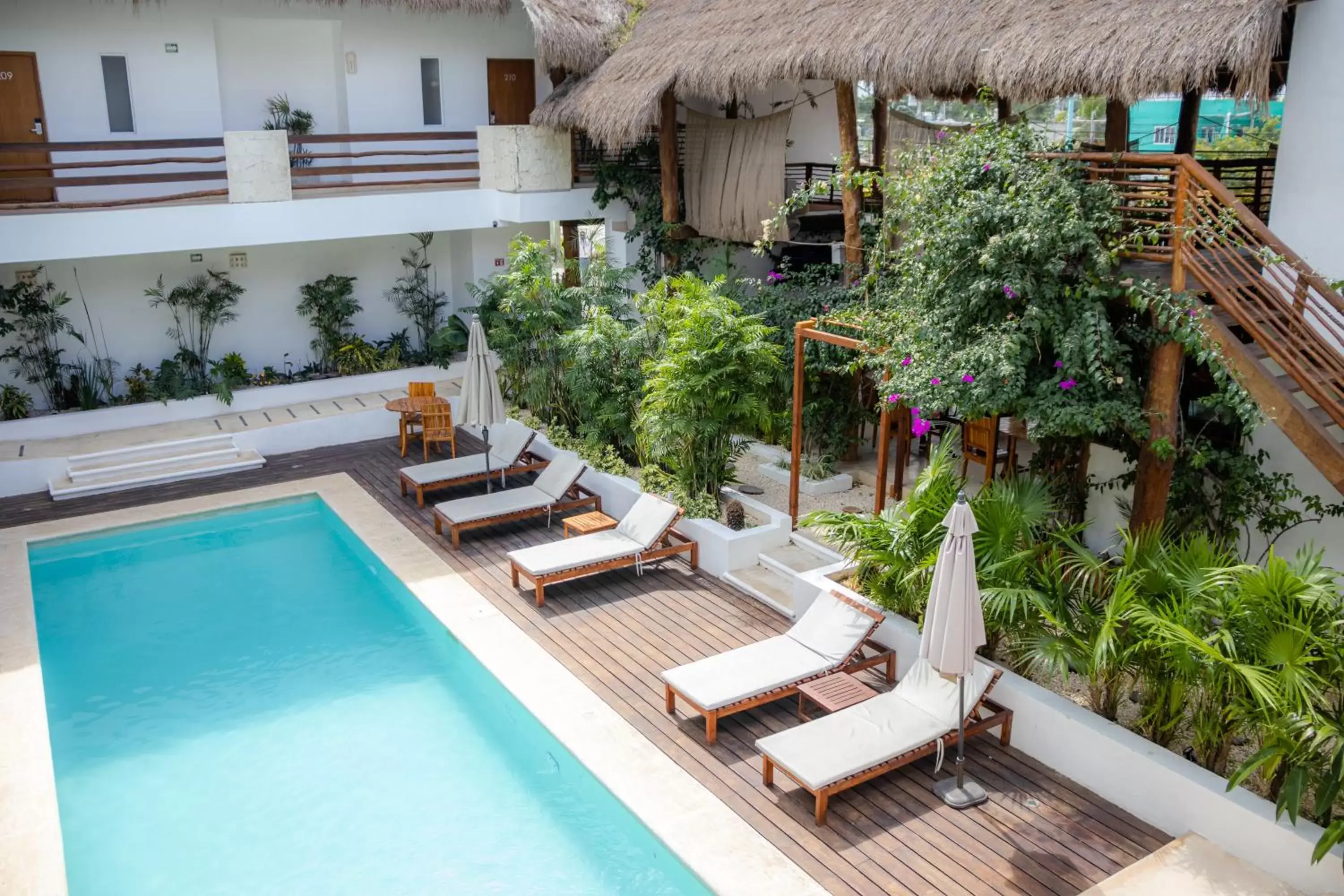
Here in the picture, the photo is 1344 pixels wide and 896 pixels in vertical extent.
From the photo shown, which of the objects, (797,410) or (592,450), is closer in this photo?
(797,410)

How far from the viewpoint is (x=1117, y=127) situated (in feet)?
32.9

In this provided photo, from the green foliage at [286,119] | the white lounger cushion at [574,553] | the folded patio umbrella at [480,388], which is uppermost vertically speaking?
the green foliage at [286,119]

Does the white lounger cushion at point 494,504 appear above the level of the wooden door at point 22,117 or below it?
below

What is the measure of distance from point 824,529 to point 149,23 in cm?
1197

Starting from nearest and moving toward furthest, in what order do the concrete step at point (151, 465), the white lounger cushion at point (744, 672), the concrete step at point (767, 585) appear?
the white lounger cushion at point (744, 672) → the concrete step at point (767, 585) → the concrete step at point (151, 465)

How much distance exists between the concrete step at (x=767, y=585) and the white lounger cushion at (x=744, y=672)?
128cm

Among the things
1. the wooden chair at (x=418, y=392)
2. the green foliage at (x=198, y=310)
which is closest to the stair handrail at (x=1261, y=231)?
the wooden chair at (x=418, y=392)

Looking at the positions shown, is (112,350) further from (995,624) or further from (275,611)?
(995,624)

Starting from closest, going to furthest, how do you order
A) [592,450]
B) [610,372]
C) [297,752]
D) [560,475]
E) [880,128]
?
1. [297,752]
2. [560,475]
3. [610,372]
4. [592,450]
5. [880,128]

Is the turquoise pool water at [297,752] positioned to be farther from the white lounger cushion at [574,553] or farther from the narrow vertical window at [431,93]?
the narrow vertical window at [431,93]

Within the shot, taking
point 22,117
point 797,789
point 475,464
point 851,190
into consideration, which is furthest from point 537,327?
point 797,789

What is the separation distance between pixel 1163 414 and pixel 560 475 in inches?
252

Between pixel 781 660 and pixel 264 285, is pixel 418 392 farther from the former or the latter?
pixel 781 660

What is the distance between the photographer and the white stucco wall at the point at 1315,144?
7.63 metres
